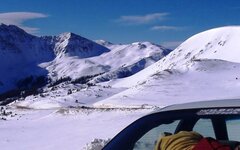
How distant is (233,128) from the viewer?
11.7ft

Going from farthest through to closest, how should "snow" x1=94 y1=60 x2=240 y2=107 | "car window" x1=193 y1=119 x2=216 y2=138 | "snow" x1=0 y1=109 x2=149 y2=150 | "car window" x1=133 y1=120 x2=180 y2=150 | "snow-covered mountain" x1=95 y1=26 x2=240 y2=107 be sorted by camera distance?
"snow" x1=94 y1=60 x2=240 y2=107, "snow-covered mountain" x1=95 y1=26 x2=240 y2=107, "snow" x1=0 y1=109 x2=149 y2=150, "car window" x1=193 y1=119 x2=216 y2=138, "car window" x1=133 y1=120 x2=180 y2=150

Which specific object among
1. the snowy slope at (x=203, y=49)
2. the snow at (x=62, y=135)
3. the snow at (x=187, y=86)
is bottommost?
the snow at (x=62, y=135)

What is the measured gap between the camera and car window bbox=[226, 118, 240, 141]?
3.38 metres

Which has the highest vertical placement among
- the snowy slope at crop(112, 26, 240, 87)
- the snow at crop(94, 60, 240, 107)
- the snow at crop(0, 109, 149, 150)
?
the snowy slope at crop(112, 26, 240, 87)

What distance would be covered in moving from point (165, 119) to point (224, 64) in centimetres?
7542

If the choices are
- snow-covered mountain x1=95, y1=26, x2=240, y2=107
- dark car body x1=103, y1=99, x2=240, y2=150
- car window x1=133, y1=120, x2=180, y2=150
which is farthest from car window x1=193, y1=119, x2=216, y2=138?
snow-covered mountain x1=95, y1=26, x2=240, y2=107

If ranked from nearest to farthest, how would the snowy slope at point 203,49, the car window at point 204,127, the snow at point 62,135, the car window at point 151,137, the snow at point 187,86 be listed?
1. the car window at point 151,137
2. the car window at point 204,127
3. the snow at point 62,135
4. the snow at point 187,86
5. the snowy slope at point 203,49

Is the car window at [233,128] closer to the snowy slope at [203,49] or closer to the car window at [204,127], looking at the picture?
the car window at [204,127]

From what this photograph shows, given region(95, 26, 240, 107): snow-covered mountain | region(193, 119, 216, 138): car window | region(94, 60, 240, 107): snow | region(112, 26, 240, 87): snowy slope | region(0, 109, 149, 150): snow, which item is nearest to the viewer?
region(193, 119, 216, 138): car window

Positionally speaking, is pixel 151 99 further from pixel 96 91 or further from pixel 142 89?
pixel 96 91

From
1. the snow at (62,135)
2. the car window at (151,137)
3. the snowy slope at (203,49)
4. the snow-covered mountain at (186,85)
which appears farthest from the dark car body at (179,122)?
the snowy slope at (203,49)

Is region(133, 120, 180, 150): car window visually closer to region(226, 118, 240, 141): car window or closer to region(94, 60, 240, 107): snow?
region(226, 118, 240, 141): car window

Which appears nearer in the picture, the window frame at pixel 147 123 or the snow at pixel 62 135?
the window frame at pixel 147 123

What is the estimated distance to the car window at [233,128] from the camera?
3377 mm
